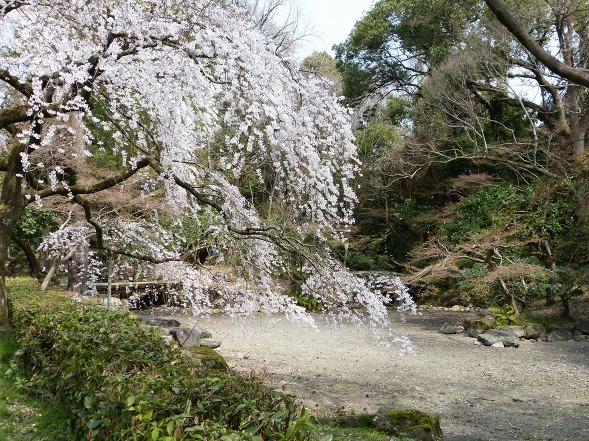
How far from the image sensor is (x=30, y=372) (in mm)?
4125

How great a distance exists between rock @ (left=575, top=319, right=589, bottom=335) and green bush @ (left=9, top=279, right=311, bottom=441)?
870 cm

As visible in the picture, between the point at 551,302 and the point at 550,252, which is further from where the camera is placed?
the point at 551,302

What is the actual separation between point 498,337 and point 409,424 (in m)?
5.83

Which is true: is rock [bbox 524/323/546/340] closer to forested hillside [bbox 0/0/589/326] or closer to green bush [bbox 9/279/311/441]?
forested hillside [bbox 0/0/589/326]

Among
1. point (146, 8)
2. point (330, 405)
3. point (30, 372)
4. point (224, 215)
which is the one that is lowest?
point (330, 405)

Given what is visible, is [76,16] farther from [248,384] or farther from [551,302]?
[551,302]

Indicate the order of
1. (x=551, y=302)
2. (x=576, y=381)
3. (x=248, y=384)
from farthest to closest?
(x=551, y=302) < (x=576, y=381) < (x=248, y=384)

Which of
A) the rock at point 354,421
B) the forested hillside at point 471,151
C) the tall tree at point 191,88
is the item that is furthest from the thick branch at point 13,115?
the forested hillside at point 471,151

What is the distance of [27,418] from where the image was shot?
3379mm

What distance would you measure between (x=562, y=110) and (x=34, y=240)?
13.6 m

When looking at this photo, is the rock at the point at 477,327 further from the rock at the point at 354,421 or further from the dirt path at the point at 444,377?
the rock at the point at 354,421

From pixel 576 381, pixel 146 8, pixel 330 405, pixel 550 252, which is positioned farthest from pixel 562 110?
pixel 146 8

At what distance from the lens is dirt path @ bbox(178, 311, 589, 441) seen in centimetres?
482

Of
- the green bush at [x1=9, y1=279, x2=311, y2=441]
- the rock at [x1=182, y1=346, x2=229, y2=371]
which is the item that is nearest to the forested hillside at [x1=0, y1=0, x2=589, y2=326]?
the rock at [x1=182, y1=346, x2=229, y2=371]
